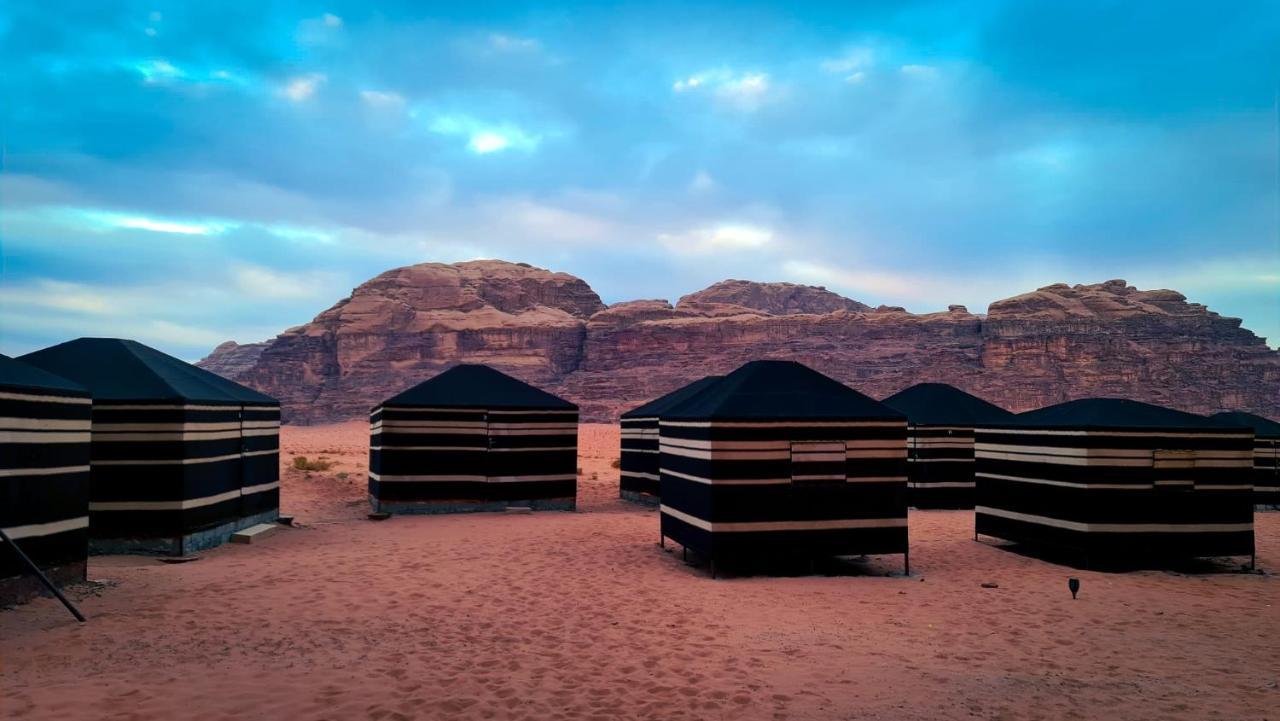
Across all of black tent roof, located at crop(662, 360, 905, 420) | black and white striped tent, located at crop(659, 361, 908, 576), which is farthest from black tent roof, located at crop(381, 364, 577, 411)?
black and white striped tent, located at crop(659, 361, 908, 576)

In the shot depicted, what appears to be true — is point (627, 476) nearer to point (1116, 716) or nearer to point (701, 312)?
point (1116, 716)

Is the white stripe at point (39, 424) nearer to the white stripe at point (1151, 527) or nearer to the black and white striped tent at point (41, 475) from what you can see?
the black and white striped tent at point (41, 475)

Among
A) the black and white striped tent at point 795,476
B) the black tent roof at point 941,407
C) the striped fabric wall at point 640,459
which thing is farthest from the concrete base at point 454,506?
the black tent roof at point 941,407

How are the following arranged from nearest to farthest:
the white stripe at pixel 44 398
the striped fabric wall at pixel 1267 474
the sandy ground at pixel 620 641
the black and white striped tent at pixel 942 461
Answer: the sandy ground at pixel 620 641
the white stripe at pixel 44 398
the black and white striped tent at pixel 942 461
the striped fabric wall at pixel 1267 474

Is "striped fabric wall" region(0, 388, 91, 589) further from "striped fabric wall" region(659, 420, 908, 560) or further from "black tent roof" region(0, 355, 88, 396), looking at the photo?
"striped fabric wall" region(659, 420, 908, 560)

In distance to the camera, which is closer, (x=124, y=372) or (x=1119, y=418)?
(x=1119, y=418)

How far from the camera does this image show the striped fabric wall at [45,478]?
884 centimetres

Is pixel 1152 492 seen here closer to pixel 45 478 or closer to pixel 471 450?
pixel 471 450

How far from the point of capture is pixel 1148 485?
42.1 feet

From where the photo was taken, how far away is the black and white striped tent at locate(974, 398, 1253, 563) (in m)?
12.8

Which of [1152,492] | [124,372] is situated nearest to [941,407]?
[1152,492]

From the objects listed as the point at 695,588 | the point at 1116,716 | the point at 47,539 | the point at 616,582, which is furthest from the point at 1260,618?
the point at 47,539

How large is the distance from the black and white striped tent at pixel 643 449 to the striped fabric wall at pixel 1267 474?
50.7 feet

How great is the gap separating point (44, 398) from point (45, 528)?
1.57 metres
